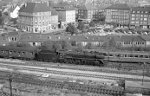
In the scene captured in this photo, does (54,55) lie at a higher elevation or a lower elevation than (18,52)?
lower

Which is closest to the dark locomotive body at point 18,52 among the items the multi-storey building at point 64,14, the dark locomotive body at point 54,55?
the dark locomotive body at point 54,55

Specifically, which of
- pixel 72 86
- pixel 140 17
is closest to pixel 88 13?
pixel 140 17

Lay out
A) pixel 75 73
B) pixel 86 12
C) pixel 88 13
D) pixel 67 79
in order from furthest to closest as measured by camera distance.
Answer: pixel 88 13
pixel 86 12
pixel 75 73
pixel 67 79

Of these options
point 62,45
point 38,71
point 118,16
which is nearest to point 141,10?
point 118,16

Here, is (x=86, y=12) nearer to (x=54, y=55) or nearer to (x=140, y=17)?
(x=140, y=17)

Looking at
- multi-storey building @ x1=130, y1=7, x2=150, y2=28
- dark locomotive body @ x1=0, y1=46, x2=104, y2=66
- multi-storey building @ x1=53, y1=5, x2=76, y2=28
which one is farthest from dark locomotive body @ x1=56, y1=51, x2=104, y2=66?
multi-storey building @ x1=53, y1=5, x2=76, y2=28
